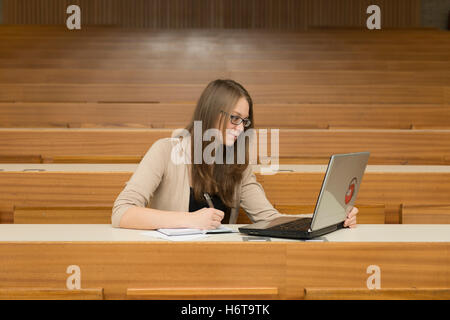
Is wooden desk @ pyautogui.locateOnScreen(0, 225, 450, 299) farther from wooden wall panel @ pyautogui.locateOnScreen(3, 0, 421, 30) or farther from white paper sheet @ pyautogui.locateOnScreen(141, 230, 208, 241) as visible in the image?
wooden wall panel @ pyautogui.locateOnScreen(3, 0, 421, 30)

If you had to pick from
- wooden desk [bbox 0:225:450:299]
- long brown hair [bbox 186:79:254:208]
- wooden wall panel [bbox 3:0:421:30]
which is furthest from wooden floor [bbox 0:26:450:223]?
wooden wall panel [bbox 3:0:421:30]

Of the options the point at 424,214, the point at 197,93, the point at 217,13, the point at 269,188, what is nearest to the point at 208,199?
the point at 269,188

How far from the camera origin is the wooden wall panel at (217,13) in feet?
7.49

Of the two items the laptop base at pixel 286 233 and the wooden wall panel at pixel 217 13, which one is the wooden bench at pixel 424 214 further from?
the wooden wall panel at pixel 217 13

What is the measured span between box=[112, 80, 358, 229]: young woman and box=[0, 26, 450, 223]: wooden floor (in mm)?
91

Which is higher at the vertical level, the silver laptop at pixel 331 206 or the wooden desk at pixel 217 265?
the silver laptop at pixel 331 206

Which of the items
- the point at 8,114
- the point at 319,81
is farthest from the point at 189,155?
the point at 319,81

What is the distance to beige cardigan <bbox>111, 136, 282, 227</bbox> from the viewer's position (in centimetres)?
50

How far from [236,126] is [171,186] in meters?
0.08

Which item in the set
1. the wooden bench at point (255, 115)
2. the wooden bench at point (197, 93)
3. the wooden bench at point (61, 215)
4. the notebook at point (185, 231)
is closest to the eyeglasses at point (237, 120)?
the notebook at point (185, 231)

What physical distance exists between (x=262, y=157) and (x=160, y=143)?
0.86ft

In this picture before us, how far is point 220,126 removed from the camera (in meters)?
0.51

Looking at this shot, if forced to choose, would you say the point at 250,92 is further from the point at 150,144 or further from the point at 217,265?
the point at 217,265

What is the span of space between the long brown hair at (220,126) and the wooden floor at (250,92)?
0.34 ft
